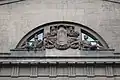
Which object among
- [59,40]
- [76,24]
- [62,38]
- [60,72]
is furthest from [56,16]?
[60,72]

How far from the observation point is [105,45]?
1961cm

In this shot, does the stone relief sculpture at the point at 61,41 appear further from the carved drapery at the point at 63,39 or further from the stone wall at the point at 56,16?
the stone wall at the point at 56,16

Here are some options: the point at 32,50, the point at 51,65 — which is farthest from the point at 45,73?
the point at 32,50

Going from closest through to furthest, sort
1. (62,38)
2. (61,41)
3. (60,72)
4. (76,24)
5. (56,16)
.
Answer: (60,72) → (61,41) → (62,38) → (76,24) → (56,16)

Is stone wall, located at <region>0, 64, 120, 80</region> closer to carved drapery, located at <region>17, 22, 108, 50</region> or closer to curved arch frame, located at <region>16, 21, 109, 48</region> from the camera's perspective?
carved drapery, located at <region>17, 22, 108, 50</region>

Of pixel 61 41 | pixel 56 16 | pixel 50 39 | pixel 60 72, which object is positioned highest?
pixel 56 16

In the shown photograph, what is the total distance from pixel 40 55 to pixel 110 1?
20.1ft

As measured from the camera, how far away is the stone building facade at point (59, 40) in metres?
18.1

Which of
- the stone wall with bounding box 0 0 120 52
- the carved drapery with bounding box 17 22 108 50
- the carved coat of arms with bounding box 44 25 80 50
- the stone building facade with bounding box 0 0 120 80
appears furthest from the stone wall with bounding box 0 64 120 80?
the stone wall with bounding box 0 0 120 52

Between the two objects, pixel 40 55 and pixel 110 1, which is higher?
pixel 110 1

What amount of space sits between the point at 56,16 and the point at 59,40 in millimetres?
2091

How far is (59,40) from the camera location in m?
19.4

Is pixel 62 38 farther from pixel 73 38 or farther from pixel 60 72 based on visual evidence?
pixel 60 72

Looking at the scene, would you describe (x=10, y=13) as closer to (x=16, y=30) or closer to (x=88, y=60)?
(x=16, y=30)
